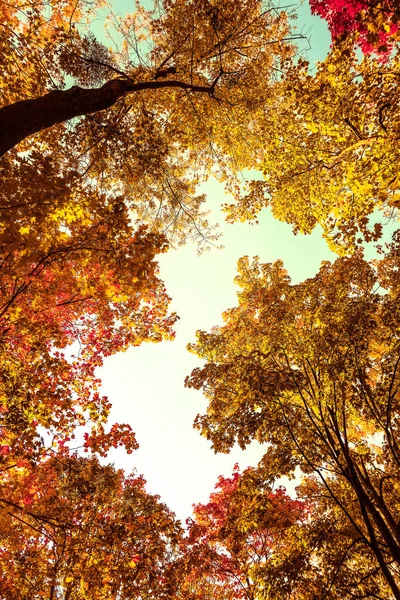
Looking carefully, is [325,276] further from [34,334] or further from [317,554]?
[34,334]

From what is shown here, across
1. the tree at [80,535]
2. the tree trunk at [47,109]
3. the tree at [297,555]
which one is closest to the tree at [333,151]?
the tree trunk at [47,109]

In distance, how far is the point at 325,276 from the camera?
7.00m

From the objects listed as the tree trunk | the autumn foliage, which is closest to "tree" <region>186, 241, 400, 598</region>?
the autumn foliage

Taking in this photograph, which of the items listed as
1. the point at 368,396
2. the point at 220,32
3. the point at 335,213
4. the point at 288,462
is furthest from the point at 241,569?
the point at 220,32

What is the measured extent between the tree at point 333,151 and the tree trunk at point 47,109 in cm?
379

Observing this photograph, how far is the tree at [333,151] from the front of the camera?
17.2 feet

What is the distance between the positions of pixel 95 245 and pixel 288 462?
19.2 feet

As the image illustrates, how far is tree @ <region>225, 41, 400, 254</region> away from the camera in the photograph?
207 inches

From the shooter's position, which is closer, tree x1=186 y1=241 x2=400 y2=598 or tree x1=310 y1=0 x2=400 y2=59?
tree x1=310 y1=0 x2=400 y2=59

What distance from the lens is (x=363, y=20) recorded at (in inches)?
138

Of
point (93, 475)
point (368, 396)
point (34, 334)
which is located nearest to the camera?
point (34, 334)

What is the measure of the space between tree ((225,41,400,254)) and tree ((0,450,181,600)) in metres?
7.17

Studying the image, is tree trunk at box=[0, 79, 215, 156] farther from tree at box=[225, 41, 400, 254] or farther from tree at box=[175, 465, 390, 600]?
tree at box=[175, 465, 390, 600]

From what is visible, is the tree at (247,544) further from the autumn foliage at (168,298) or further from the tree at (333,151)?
the tree at (333,151)
